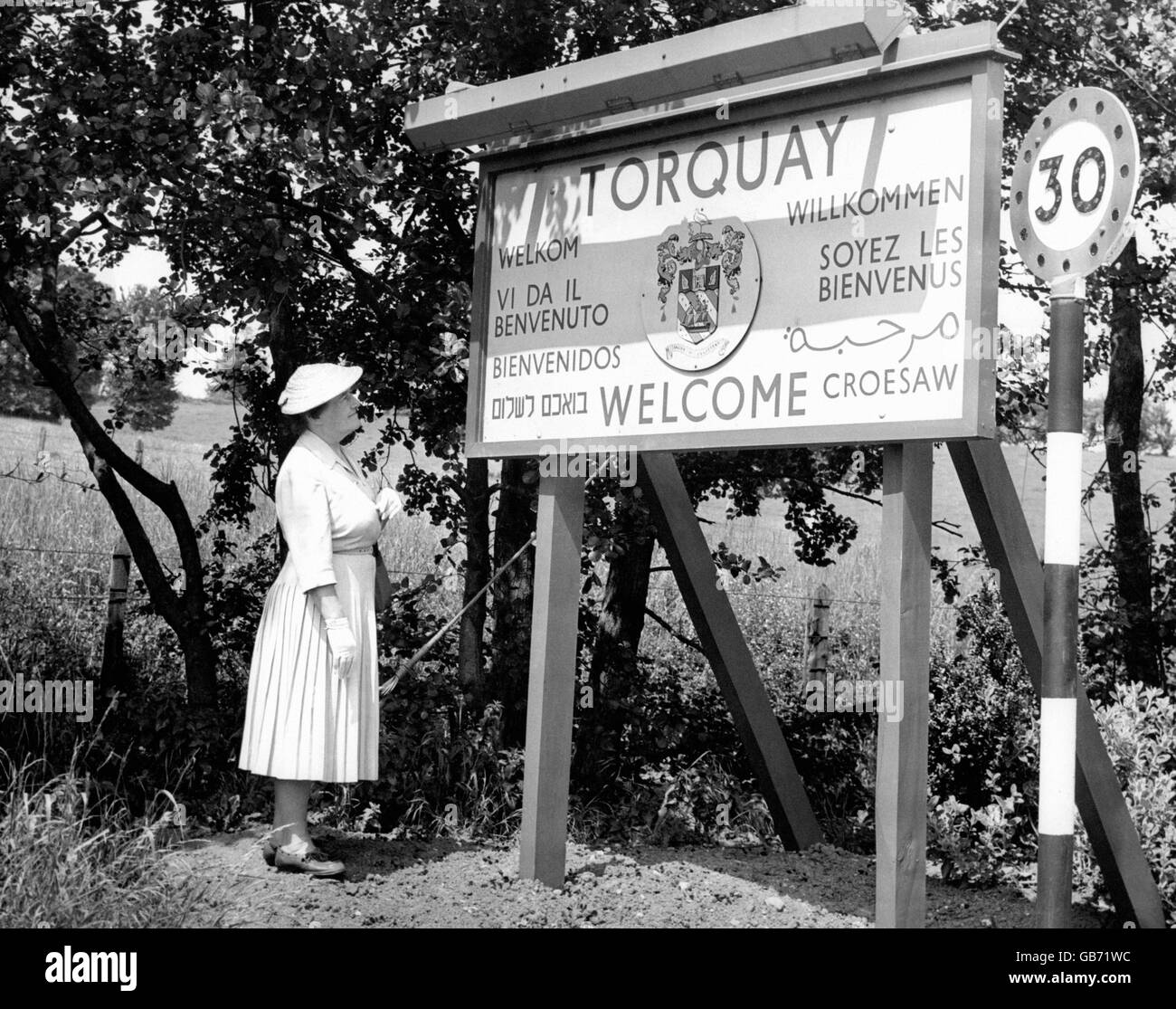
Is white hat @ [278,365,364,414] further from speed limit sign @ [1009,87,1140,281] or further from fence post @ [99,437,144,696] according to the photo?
fence post @ [99,437,144,696]

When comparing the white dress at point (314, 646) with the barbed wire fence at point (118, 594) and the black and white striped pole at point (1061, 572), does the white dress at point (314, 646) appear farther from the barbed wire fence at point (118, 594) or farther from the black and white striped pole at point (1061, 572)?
the black and white striped pole at point (1061, 572)

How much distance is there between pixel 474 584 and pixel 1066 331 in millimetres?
4484

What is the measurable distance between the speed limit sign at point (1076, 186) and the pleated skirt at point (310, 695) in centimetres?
267

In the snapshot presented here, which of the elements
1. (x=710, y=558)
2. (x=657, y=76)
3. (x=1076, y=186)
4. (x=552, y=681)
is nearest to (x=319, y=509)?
(x=552, y=681)

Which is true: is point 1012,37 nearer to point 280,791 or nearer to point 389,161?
point 389,161

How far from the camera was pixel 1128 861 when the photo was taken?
534 cm

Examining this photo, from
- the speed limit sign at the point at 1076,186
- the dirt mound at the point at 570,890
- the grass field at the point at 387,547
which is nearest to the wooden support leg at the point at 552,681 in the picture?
the dirt mound at the point at 570,890

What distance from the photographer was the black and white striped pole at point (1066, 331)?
375 centimetres

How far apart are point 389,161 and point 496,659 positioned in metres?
2.89

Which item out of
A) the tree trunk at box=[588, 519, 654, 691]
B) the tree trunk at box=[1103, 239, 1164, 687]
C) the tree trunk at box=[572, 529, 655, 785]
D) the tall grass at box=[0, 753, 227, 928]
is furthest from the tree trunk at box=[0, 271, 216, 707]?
the tree trunk at box=[1103, 239, 1164, 687]

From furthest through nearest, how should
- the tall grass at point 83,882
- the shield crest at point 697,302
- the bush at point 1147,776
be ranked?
1. the bush at point 1147,776
2. the shield crest at point 697,302
3. the tall grass at point 83,882

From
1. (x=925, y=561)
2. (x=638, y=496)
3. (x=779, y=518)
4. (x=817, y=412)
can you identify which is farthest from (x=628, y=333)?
(x=779, y=518)

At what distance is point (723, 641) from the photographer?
19.4 feet

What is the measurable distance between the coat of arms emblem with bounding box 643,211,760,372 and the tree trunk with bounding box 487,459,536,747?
2719 mm
